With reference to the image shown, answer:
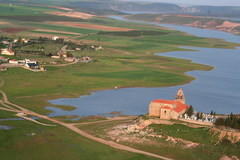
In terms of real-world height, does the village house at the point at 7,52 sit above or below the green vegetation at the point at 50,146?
above

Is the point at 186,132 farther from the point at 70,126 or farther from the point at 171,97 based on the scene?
the point at 171,97

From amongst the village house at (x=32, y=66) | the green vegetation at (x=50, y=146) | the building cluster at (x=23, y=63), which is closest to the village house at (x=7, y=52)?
the building cluster at (x=23, y=63)

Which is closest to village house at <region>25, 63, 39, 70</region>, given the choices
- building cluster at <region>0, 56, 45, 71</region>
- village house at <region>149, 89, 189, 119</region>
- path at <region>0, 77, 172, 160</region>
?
building cluster at <region>0, 56, 45, 71</region>

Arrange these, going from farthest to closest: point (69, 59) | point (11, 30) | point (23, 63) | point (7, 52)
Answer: point (11, 30)
point (69, 59)
point (7, 52)
point (23, 63)

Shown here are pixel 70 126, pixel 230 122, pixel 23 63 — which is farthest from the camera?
pixel 23 63

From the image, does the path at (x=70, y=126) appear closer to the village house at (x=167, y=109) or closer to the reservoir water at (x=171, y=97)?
the reservoir water at (x=171, y=97)

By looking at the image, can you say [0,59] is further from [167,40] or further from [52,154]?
[167,40]

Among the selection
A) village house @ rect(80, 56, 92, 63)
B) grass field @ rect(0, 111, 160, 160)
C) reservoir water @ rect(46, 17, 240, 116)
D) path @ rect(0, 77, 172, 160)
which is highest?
grass field @ rect(0, 111, 160, 160)

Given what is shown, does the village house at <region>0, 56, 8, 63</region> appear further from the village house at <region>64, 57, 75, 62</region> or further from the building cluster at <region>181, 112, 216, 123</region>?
the building cluster at <region>181, 112, 216, 123</region>

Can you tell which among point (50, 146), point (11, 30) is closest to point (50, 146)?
point (50, 146)

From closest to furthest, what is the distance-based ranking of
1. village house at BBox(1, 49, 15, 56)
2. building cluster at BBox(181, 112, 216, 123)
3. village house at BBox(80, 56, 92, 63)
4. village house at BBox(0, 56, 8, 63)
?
building cluster at BBox(181, 112, 216, 123) → village house at BBox(0, 56, 8, 63) → village house at BBox(1, 49, 15, 56) → village house at BBox(80, 56, 92, 63)

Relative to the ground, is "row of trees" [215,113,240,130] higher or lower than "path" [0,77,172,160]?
higher
